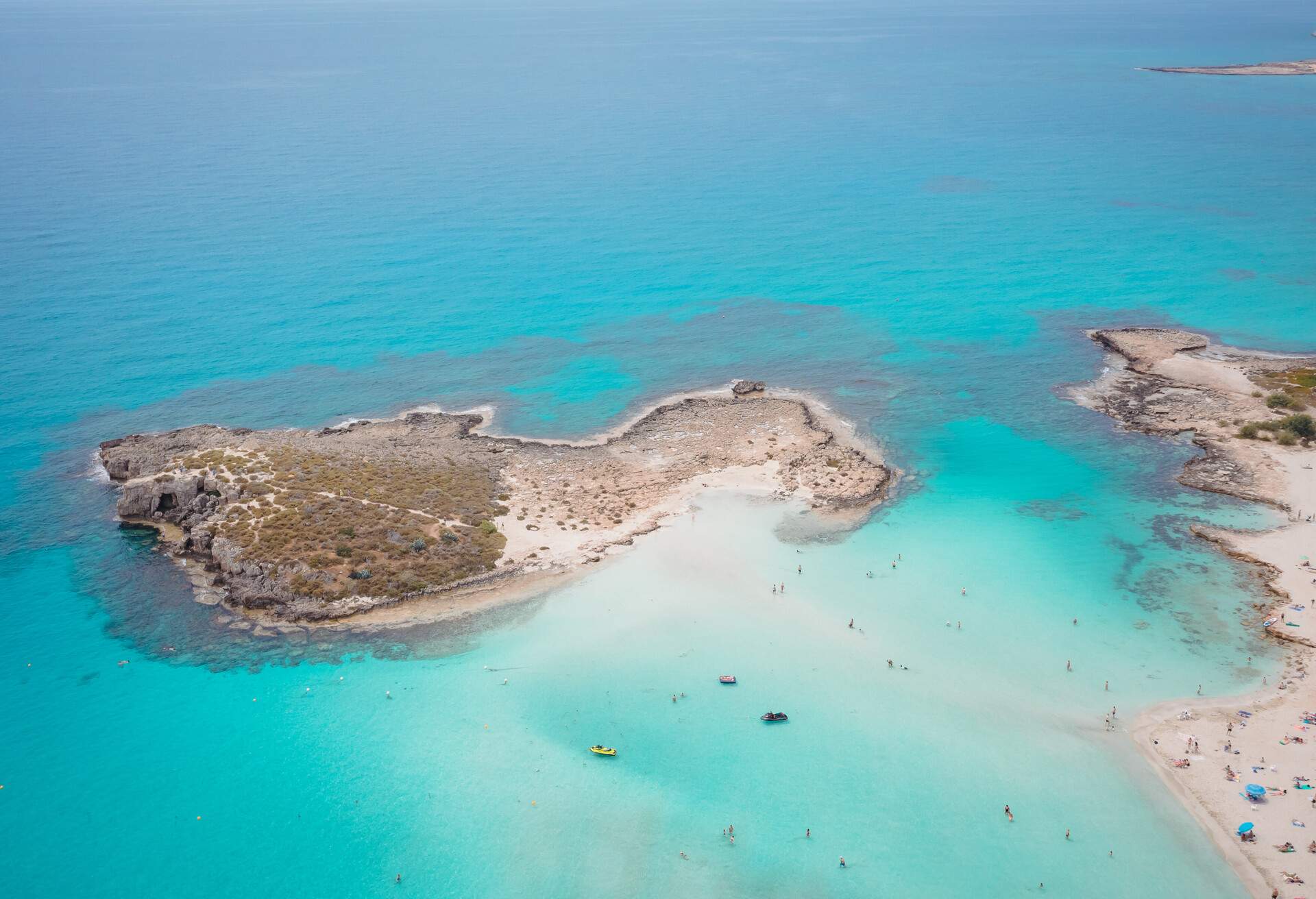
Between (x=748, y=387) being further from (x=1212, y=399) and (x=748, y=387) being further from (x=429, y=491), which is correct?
(x=1212, y=399)

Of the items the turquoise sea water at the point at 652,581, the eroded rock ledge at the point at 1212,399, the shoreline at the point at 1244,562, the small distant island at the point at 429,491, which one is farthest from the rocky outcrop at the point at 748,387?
the eroded rock ledge at the point at 1212,399

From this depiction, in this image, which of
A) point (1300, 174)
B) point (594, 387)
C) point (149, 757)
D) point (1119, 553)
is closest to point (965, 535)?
point (1119, 553)

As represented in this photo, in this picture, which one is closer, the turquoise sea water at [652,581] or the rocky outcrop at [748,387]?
the turquoise sea water at [652,581]

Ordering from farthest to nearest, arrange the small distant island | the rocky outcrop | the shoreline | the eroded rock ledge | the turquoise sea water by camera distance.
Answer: the rocky outcrop → the eroded rock ledge → the small distant island → the turquoise sea water → the shoreline

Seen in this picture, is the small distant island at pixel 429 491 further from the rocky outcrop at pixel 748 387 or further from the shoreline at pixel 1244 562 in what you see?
the shoreline at pixel 1244 562

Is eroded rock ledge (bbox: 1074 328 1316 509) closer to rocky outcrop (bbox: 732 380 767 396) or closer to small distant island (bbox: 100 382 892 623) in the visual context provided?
small distant island (bbox: 100 382 892 623)

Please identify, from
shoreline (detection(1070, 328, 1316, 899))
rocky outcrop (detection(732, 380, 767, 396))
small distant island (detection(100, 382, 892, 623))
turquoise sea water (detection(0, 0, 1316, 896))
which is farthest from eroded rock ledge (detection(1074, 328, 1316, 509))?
rocky outcrop (detection(732, 380, 767, 396))
